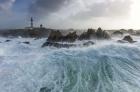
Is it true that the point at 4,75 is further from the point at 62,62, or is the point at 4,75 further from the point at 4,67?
the point at 62,62

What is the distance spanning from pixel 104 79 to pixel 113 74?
0.78m

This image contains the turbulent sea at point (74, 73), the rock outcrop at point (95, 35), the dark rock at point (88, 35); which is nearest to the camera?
the turbulent sea at point (74, 73)

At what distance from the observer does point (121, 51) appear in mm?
12930

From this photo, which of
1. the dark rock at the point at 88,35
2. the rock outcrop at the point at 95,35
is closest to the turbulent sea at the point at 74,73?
the rock outcrop at the point at 95,35

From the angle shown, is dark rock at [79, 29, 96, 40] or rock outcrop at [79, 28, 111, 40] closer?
rock outcrop at [79, 28, 111, 40]

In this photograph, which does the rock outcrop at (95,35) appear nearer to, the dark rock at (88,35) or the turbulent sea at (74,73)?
the dark rock at (88,35)

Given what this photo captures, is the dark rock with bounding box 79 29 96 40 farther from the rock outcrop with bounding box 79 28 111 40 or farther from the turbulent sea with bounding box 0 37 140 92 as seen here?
the turbulent sea with bounding box 0 37 140 92

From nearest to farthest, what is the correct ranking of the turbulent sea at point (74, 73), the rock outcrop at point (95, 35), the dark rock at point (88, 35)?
1. the turbulent sea at point (74, 73)
2. the rock outcrop at point (95, 35)
3. the dark rock at point (88, 35)

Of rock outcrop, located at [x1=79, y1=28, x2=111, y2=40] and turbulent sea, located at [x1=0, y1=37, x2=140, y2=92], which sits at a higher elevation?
rock outcrop, located at [x1=79, y1=28, x2=111, y2=40]

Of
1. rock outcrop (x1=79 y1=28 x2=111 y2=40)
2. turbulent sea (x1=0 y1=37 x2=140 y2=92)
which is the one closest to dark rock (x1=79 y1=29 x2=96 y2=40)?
rock outcrop (x1=79 y1=28 x2=111 y2=40)

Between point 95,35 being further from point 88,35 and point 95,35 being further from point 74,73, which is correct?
point 74,73

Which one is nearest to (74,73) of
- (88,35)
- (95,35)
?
(95,35)

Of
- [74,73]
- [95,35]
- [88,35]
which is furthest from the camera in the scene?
[88,35]

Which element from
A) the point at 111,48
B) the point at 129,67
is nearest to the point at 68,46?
the point at 111,48
